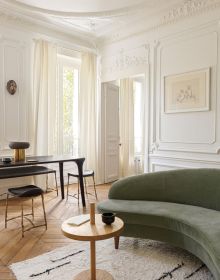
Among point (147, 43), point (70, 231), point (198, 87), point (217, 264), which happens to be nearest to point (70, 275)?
point (70, 231)

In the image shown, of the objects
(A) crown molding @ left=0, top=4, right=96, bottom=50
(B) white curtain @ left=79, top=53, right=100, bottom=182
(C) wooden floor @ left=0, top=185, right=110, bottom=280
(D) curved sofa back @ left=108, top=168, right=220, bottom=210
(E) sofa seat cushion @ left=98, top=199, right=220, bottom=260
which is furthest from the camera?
(B) white curtain @ left=79, top=53, right=100, bottom=182

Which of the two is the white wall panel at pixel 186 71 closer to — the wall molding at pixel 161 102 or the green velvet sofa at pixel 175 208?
the wall molding at pixel 161 102

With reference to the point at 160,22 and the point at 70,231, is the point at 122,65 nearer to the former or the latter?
the point at 160,22

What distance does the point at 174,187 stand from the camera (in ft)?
9.29

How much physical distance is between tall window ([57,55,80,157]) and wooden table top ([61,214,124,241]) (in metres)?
3.58

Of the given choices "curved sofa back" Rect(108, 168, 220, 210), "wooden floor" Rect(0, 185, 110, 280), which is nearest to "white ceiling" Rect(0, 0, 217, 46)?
"curved sofa back" Rect(108, 168, 220, 210)

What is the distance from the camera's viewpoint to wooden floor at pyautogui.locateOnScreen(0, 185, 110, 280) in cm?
243

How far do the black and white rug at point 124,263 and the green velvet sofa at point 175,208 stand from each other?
0.16 metres

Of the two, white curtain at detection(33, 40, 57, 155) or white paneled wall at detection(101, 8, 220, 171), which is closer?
white paneled wall at detection(101, 8, 220, 171)

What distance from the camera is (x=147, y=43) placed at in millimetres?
4816

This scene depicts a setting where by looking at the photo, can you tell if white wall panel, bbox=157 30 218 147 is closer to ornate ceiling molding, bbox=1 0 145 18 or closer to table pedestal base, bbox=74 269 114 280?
ornate ceiling molding, bbox=1 0 145 18

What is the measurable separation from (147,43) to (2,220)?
3.82 metres

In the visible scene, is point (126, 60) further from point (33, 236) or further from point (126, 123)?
point (33, 236)

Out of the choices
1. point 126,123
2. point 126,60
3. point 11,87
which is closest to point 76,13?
point 126,60
